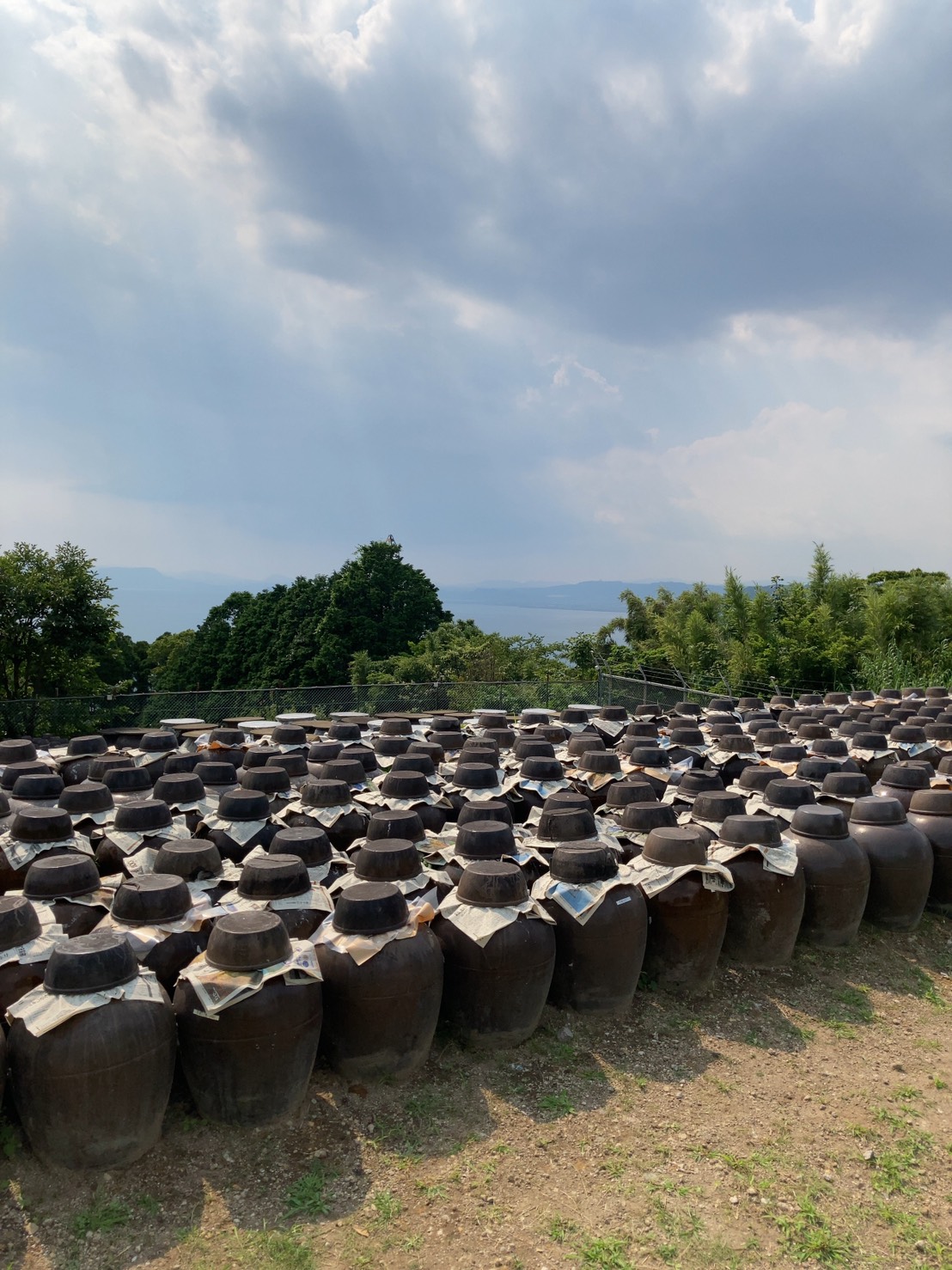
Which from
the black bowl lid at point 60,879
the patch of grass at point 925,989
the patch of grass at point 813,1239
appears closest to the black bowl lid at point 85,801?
the black bowl lid at point 60,879

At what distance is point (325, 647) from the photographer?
29.7 metres

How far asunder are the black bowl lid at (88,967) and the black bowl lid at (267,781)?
3489 millimetres

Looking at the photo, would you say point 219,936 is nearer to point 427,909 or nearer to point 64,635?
point 427,909

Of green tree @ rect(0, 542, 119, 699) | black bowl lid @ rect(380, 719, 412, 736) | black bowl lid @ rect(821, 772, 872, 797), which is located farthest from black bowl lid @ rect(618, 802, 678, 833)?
green tree @ rect(0, 542, 119, 699)

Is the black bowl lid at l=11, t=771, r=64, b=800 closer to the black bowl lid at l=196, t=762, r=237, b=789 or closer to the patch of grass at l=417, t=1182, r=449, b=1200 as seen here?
→ the black bowl lid at l=196, t=762, r=237, b=789

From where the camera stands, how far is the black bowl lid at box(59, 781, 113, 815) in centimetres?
661

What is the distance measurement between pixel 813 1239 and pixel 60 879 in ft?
14.5

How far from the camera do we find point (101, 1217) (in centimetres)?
355

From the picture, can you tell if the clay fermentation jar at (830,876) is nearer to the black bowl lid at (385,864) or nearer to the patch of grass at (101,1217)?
the black bowl lid at (385,864)

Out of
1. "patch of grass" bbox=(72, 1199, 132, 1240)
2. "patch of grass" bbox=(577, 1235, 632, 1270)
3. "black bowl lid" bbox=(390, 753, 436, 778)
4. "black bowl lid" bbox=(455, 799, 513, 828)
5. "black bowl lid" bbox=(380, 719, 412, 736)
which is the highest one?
"black bowl lid" bbox=(380, 719, 412, 736)

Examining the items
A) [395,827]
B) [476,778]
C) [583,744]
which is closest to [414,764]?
[476,778]

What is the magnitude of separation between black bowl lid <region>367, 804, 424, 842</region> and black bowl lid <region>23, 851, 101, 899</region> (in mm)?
1850

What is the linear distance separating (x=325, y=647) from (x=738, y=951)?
24.9m

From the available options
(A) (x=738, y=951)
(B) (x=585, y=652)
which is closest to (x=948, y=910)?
(A) (x=738, y=951)
